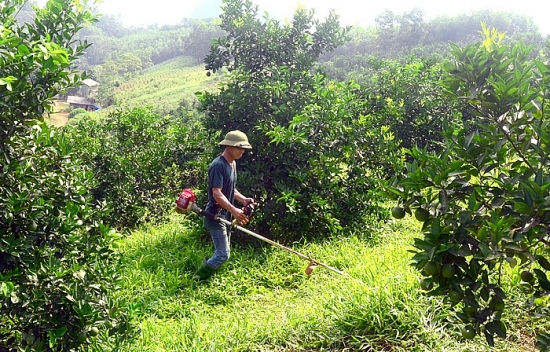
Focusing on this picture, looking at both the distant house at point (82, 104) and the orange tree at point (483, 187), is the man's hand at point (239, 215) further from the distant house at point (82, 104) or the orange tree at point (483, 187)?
the distant house at point (82, 104)

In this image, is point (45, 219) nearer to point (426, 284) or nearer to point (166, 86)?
point (426, 284)

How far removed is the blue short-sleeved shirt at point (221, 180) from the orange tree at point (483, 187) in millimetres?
2724

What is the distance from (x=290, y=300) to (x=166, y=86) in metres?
45.4

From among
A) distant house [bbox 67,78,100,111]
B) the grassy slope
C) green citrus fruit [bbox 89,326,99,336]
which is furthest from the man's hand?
distant house [bbox 67,78,100,111]

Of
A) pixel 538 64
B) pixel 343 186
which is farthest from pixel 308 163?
pixel 538 64

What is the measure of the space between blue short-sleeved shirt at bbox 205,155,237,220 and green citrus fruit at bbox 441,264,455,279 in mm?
2943

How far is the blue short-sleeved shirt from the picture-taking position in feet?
14.4

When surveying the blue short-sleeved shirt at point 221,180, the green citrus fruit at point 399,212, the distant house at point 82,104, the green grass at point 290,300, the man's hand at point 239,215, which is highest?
the green citrus fruit at point 399,212

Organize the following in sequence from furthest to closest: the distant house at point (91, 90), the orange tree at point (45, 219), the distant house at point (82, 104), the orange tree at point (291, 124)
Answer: the distant house at point (91, 90) < the distant house at point (82, 104) < the orange tree at point (291, 124) < the orange tree at point (45, 219)

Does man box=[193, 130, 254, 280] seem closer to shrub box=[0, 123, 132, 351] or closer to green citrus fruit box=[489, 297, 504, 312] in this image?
shrub box=[0, 123, 132, 351]

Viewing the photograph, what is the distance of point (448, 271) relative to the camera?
170 cm

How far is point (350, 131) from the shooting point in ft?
19.8

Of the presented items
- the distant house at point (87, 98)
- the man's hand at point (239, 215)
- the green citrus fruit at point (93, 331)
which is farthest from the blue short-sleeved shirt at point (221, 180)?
the distant house at point (87, 98)

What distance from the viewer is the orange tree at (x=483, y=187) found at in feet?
5.54
